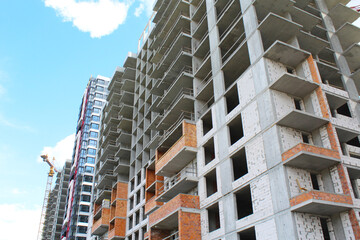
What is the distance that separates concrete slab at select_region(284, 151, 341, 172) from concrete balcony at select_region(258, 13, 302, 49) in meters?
11.8

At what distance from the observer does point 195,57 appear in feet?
126

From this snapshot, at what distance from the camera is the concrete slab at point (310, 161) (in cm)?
2064

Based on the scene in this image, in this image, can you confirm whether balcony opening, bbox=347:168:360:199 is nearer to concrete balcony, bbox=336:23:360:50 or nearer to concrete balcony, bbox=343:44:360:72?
concrete balcony, bbox=343:44:360:72

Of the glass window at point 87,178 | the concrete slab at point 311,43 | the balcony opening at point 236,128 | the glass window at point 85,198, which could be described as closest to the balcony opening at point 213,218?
the balcony opening at point 236,128

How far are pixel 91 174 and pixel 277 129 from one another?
77.3 metres

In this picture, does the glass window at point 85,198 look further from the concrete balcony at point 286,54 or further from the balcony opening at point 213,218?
the concrete balcony at point 286,54

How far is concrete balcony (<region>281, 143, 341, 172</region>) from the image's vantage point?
20.6m

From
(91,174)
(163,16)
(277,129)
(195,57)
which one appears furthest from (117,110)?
(277,129)

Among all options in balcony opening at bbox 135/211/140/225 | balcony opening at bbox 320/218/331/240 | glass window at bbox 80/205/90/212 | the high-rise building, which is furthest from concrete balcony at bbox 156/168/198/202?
glass window at bbox 80/205/90/212

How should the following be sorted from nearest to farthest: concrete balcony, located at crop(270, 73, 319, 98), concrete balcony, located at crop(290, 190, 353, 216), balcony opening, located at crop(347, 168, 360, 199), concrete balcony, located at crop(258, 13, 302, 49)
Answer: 1. concrete balcony, located at crop(290, 190, 353, 216)
2. balcony opening, located at crop(347, 168, 360, 199)
3. concrete balcony, located at crop(270, 73, 319, 98)
4. concrete balcony, located at crop(258, 13, 302, 49)

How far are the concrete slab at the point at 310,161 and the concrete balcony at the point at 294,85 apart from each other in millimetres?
5934

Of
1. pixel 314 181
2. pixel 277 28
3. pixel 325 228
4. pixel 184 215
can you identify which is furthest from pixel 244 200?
pixel 277 28

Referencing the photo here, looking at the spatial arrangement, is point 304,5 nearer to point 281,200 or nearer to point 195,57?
point 195,57

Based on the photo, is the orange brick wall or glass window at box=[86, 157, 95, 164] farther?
glass window at box=[86, 157, 95, 164]
